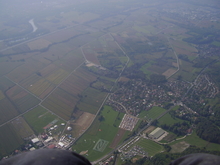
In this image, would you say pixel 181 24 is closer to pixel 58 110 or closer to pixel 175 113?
pixel 175 113

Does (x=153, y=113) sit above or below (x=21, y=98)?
below

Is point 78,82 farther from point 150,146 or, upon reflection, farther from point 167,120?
point 150,146

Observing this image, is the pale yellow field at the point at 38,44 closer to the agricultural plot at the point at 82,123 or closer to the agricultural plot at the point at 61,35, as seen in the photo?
the agricultural plot at the point at 61,35

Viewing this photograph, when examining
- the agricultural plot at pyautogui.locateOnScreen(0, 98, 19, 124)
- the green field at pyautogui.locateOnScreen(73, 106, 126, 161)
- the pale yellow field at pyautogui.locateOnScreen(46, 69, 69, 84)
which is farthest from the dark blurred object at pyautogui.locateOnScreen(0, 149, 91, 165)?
the pale yellow field at pyautogui.locateOnScreen(46, 69, 69, 84)

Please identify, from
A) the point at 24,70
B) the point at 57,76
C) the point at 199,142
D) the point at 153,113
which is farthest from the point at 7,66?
the point at 199,142

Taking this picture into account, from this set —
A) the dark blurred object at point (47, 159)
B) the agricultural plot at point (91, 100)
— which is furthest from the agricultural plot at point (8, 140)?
the dark blurred object at point (47, 159)
